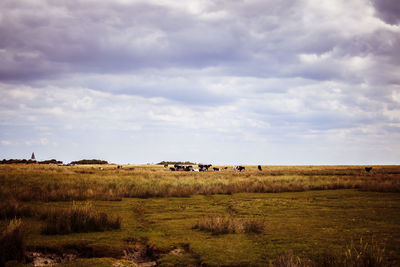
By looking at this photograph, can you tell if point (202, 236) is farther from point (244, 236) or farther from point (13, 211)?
point (13, 211)

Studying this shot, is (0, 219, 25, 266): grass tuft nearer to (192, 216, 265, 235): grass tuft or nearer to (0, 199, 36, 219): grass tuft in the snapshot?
(0, 199, 36, 219): grass tuft

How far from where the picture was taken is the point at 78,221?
41.0 ft

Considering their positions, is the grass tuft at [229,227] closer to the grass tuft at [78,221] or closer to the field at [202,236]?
the field at [202,236]

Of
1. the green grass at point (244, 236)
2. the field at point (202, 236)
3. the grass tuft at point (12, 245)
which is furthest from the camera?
the green grass at point (244, 236)

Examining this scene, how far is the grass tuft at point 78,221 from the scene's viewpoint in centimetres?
1182

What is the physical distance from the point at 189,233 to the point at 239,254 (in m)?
3.50

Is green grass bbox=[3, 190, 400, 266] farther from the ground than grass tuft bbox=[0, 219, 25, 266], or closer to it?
closer to it

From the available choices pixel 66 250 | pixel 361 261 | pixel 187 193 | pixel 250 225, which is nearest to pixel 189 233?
pixel 250 225

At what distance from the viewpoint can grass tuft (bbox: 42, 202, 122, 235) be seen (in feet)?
38.8

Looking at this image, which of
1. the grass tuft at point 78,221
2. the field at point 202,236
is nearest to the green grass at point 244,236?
the field at point 202,236

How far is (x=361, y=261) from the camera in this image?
7.14m

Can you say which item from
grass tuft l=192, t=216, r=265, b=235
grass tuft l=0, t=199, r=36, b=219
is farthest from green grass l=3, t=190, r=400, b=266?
grass tuft l=0, t=199, r=36, b=219

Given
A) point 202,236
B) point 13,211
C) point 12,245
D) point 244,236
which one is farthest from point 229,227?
point 13,211

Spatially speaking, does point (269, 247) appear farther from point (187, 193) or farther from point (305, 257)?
point (187, 193)
